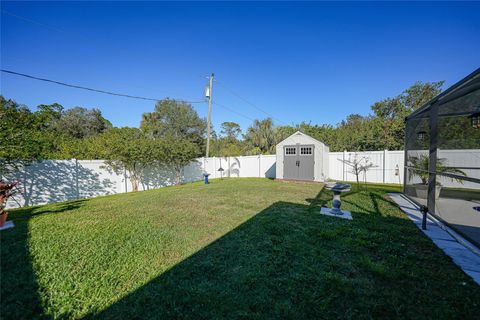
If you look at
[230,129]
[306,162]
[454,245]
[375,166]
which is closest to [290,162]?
[306,162]

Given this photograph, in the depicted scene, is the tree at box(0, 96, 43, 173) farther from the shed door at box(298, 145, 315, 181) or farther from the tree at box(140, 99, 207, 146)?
the tree at box(140, 99, 207, 146)

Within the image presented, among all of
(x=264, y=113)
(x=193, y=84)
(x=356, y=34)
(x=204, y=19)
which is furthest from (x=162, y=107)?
(x=356, y=34)

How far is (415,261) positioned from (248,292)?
2288 mm

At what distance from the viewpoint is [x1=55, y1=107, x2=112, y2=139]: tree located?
2256 cm

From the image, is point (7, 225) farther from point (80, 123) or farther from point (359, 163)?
point (80, 123)

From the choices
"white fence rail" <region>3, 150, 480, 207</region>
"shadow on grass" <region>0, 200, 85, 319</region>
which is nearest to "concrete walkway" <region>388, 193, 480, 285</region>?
"white fence rail" <region>3, 150, 480, 207</region>

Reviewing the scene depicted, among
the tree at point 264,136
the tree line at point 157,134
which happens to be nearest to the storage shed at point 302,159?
the tree line at point 157,134

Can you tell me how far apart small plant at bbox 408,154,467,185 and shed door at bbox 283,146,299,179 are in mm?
4975

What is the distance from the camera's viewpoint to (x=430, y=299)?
169cm

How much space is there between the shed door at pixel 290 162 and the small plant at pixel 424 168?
A: 4975 mm

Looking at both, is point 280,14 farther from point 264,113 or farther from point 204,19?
point 264,113

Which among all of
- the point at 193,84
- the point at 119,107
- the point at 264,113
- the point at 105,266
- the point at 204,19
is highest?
the point at 204,19

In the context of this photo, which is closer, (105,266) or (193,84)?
(105,266)

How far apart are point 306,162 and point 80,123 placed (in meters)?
28.8
